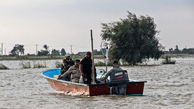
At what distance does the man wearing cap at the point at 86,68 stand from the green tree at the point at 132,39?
36199 mm

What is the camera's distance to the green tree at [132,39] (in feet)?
178

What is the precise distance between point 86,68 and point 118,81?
4.74 feet

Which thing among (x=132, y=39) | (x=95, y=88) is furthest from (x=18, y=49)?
(x=95, y=88)

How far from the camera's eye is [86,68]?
692 inches

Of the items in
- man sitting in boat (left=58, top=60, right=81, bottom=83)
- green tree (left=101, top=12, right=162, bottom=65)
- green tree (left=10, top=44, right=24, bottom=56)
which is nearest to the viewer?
man sitting in boat (left=58, top=60, right=81, bottom=83)

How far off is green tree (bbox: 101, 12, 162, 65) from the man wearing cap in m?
36.2

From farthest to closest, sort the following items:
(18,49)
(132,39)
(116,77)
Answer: (18,49) → (132,39) → (116,77)

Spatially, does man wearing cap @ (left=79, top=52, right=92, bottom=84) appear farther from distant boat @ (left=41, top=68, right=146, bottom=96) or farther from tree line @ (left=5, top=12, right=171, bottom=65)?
tree line @ (left=5, top=12, right=171, bottom=65)

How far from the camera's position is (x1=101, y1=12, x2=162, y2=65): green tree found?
54.3 meters

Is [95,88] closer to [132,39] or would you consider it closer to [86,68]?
[86,68]

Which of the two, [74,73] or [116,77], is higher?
[74,73]

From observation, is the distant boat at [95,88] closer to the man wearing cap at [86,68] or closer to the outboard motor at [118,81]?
the outboard motor at [118,81]

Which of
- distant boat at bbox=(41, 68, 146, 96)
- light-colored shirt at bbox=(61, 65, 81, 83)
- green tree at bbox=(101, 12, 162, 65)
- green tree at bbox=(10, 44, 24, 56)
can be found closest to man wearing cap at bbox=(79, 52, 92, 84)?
distant boat at bbox=(41, 68, 146, 96)

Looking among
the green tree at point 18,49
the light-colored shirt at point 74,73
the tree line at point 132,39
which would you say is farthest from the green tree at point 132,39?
the green tree at point 18,49
